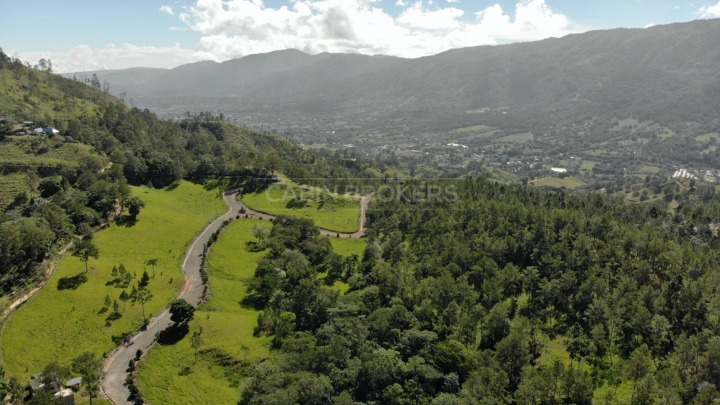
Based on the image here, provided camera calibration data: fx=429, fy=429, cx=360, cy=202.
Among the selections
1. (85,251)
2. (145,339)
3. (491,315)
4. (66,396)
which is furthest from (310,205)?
(66,396)

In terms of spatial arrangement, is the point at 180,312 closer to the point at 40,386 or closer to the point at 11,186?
the point at 40,386

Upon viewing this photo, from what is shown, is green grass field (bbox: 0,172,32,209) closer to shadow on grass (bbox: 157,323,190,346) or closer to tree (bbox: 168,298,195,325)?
tree (bbox: 168,298,195,325)

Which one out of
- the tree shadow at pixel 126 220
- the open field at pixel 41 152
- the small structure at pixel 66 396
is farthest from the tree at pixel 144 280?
the open field at pixel 41 152

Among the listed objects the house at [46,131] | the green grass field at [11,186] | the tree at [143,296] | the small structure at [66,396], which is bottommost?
the small structure at [66,396]

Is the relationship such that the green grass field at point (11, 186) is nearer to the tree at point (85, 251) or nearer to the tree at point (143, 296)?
the tree at point (85, 251)

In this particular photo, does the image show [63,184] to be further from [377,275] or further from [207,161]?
[377,275]

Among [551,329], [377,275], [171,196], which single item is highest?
[171,196]

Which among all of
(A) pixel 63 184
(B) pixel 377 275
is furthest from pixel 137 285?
(A) pixel 63 184
